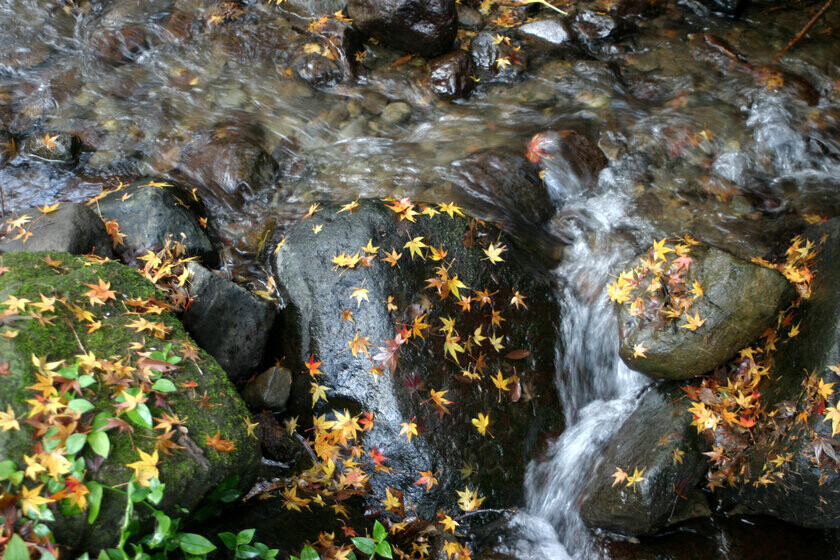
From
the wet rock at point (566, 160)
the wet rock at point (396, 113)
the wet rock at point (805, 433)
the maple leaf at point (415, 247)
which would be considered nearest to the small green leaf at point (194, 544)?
the maple leaf at point (415, 247)

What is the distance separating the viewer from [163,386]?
3.15 m

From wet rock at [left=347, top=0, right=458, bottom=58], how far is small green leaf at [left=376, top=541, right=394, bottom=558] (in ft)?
20.1

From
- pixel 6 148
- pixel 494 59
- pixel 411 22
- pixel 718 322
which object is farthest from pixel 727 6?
pixel 6 148

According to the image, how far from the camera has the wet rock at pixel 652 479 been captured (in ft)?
12.2

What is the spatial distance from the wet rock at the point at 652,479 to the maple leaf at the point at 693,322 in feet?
1.78

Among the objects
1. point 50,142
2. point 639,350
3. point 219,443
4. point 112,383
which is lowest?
point 219,443

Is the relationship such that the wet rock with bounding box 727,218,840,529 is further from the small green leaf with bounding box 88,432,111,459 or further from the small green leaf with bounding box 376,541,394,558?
the small green leaf with bounding box 88,432,111,459

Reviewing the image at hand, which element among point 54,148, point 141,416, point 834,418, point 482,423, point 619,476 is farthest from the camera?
point 54,148

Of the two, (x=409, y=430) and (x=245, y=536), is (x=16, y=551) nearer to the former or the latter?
(x=245, y=536)

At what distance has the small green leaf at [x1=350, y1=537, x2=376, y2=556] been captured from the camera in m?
3.26

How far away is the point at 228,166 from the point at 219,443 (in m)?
3.45

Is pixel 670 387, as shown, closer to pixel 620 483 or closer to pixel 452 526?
pixel 620 483

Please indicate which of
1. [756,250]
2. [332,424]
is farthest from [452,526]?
[756,250]

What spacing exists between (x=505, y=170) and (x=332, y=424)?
3.17 metres
